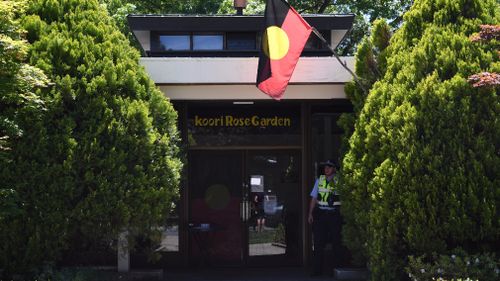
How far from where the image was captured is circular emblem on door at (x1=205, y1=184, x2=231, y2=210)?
10.8 metres

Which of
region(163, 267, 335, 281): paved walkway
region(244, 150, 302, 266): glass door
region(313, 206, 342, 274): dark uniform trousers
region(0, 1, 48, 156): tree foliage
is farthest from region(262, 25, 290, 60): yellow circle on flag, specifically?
region(163, 267, 335, 281): paved walkway

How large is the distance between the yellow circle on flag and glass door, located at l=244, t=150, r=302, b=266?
2.92 metres

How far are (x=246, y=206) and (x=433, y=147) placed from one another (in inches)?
171

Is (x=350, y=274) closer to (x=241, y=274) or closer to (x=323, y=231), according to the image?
(x=323, y=231)

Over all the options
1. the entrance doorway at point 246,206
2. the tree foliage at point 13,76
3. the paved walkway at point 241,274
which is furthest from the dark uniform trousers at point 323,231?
the tree foliage at point 13,76

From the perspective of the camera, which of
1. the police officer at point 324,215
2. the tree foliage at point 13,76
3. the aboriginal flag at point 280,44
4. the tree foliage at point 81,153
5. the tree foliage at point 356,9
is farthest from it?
the tree foliage at point 356,9

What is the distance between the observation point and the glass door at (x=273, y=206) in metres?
10.8

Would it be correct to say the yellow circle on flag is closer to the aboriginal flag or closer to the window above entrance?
the aboriginal flag

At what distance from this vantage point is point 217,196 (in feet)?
35.4

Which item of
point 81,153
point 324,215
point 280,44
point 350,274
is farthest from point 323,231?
point 81,153

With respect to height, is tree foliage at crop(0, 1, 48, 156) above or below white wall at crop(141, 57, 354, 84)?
below

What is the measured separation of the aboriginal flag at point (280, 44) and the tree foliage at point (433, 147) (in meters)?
1.17

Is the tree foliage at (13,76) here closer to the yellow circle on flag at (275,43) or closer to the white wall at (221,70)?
the white wall at (221,70)

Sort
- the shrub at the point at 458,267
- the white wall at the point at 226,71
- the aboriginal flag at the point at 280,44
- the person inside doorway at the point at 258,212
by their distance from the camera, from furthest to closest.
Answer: the person inside doorway at the point at 258,212
the white wall at the point at 226,71
the aboriginal flag at the point at 280,44
the shrub at the point at 458,267
